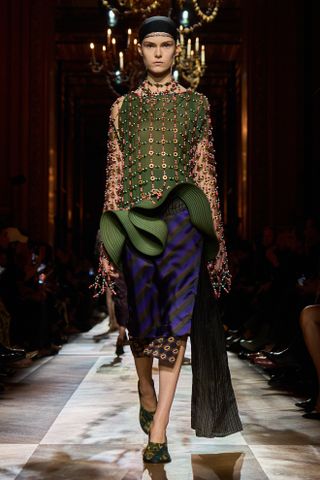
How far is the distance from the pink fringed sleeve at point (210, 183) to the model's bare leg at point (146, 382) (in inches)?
14.3

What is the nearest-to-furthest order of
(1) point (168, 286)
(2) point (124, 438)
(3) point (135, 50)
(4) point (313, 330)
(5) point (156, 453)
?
1. (5) point (156, 453)
2. (1) point (168, 286)
3. (2) point (124, 438)
4. (4) point (313, 330)
5. (3) point (135, 50)

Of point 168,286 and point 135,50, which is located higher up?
point 135,50

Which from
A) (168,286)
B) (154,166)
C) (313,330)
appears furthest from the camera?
(313,330)

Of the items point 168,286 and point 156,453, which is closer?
point 156,453

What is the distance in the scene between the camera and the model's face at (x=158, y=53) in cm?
328

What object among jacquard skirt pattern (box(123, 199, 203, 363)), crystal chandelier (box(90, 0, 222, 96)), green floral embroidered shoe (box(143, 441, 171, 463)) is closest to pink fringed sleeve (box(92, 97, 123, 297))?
jacquard skirt pattern (box(123, 199, 203, 363))

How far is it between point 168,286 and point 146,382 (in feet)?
1.32

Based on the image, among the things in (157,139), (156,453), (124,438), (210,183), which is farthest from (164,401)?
(157,139)

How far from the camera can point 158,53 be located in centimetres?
327

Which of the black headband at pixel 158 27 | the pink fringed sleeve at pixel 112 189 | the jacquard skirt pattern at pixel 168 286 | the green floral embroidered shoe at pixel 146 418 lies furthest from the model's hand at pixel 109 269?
the black headband at pixel 158 27

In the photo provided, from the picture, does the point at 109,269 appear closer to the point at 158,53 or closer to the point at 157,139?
the point at 157,139

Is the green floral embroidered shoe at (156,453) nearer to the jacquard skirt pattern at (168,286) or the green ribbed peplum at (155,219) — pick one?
the jacquard skirt pattern at (168,286)

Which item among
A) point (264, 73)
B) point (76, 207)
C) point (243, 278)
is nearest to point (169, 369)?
point (243, 278)

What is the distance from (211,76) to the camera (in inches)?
779
